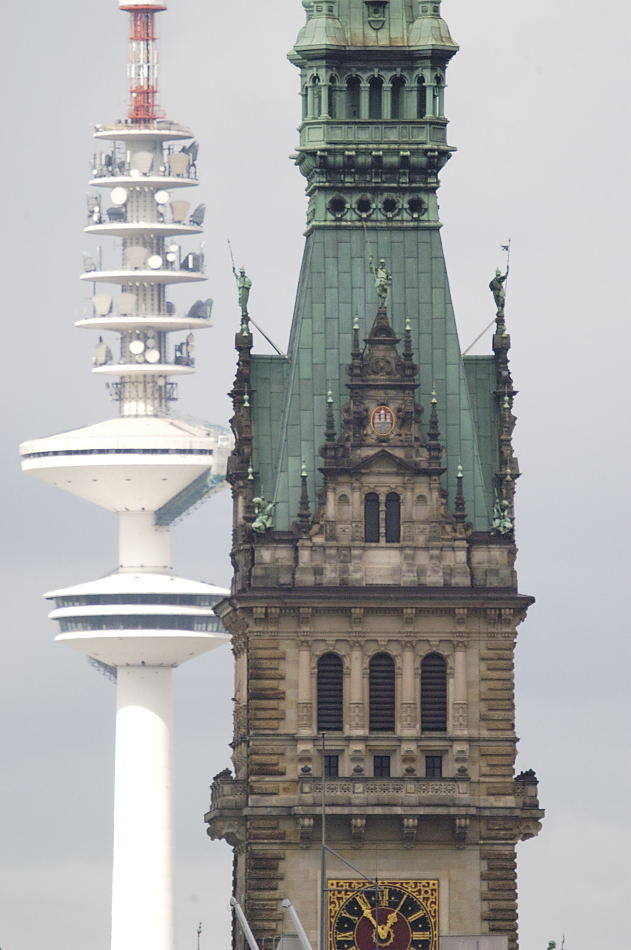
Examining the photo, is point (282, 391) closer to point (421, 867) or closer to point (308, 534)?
point (308, 534)

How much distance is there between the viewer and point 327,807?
176125mm

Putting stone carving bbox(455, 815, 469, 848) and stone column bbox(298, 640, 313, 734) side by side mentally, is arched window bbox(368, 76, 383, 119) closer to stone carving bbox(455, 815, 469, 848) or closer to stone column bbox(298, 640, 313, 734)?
stone column bbox(298, 640, 313, 734)

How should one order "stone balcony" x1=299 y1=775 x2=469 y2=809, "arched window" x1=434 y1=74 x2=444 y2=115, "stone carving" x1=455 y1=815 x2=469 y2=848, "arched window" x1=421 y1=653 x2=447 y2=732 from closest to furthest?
"stone balcony" x1=299 y1=775 x2=469 y2=809 < "stone carving" x1=455 y1=815 x2=469 y2=848 < "arched window" x1=421 y1=653 x2=447 y2=732 < "arched window" x1=434 y1=74 x2=444 y2=115

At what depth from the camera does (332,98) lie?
184m

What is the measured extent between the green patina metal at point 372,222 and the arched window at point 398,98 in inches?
1.6

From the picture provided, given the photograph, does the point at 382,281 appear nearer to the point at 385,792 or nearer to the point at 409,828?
the point at 385,792

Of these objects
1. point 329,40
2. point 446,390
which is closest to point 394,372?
point 446,390

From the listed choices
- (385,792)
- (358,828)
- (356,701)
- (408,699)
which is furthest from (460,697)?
(358,828)

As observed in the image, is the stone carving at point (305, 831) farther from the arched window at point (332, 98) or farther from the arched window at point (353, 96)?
the arched window at point (353, 96)

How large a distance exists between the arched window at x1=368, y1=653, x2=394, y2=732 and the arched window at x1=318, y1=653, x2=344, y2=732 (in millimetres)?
1193

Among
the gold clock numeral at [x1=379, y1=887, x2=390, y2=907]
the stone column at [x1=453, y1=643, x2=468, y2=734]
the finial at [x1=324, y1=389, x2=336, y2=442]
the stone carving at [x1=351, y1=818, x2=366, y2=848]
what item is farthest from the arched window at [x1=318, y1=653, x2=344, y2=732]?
the finial at [x1=324, y1=389, x2=336, y2=442]

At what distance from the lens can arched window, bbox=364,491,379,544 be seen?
179875mm

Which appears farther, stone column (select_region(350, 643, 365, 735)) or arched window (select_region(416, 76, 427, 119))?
arched window (select_region(416, 76, 427, 119))

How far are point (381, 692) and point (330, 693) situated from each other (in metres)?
2.04
